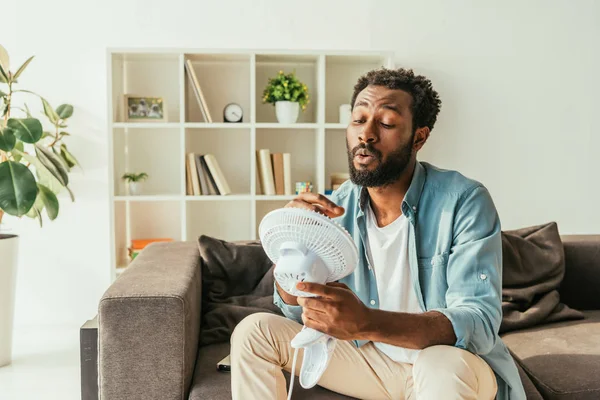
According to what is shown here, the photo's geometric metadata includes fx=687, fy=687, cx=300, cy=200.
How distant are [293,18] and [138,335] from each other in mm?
2527

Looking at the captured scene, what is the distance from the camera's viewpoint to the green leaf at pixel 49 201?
328 centimetres

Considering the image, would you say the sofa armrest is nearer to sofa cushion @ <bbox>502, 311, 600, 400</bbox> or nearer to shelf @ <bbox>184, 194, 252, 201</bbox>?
sofa cushion @ <bbox>502, 311, 600, 400</bbox>

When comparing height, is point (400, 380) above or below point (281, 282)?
below

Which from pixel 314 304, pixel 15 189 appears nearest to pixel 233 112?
pixel 15 189

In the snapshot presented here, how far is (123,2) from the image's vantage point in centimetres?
383

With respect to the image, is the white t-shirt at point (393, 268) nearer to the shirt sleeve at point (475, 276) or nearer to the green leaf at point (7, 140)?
the shirt sleeve at point (475, 276)

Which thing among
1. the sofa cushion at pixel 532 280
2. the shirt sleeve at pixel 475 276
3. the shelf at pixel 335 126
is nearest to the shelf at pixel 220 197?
the shelf at pixel 335 126

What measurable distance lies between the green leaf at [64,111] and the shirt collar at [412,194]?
2278 mm

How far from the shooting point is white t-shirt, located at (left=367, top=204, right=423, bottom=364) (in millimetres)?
1815

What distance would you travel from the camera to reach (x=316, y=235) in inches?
53.9

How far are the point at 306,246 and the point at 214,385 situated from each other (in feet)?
2.33

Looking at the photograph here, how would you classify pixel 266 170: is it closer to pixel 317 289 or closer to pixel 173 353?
pixel 173 353

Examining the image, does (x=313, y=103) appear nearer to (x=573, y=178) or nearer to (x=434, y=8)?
(x=434, y=8)

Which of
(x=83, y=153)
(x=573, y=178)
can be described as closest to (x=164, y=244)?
(x=83, y=153)
